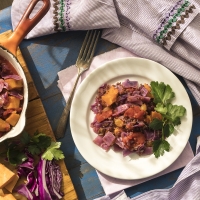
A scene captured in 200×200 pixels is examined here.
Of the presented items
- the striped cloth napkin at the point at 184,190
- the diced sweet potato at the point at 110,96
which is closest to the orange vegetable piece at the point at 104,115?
the diced sweet potato at the point at 110,96

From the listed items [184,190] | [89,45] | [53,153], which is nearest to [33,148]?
[53,153]

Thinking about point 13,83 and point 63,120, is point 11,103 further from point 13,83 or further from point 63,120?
point 63,120

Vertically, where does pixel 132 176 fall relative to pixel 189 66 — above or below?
below

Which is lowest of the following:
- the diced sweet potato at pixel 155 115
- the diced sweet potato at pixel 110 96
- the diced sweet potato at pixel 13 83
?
the diced sweet potato at pixel 155 115

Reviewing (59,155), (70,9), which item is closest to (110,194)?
(59,155)

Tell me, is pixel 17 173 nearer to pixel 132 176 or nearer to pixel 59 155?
pixel 59 155

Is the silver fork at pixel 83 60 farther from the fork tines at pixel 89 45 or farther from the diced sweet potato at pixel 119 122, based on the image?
the diced sweet potato at pixel 119 122
